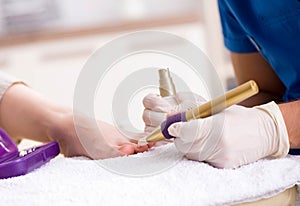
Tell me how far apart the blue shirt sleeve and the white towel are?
0.52 m

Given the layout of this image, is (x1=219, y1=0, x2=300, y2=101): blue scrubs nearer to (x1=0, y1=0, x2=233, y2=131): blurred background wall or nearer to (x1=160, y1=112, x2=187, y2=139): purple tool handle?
(x1=160, y1=112, x2=187, y2=139): purple tool handle

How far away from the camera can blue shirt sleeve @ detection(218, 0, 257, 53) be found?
118 centimetres

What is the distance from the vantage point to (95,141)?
0.89m

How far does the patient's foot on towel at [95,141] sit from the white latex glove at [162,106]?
0.04m

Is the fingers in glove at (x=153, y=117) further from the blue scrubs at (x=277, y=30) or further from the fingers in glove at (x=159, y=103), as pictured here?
the blue scrubs at (x=277, y=30)

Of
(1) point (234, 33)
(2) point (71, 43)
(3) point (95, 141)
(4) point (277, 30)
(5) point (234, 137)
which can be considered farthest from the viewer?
(2) point (71, 43)

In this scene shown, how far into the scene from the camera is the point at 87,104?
27.9 inches

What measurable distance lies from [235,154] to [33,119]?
507 mm

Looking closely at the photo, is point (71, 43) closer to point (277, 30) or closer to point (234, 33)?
point (234, 33)

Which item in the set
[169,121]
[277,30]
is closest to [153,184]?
[169,121]

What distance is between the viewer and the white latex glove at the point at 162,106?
0.74 metres

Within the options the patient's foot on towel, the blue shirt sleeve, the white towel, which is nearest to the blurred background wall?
the blue shirt sleeve

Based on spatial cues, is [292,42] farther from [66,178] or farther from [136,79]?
[66,178]

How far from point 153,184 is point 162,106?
0.18 metres
